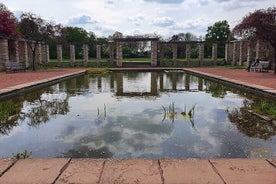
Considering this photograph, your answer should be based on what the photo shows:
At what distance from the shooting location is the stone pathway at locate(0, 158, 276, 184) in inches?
125

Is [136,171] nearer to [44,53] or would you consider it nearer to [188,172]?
[188,172]

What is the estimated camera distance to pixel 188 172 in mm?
3393

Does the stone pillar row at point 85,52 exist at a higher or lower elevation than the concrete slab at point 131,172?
higher

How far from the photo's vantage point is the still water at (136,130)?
4.70 meters

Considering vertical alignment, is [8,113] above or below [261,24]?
below

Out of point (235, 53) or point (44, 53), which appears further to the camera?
point (44, 53)

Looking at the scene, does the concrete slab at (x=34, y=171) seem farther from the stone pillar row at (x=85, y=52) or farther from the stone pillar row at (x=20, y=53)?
the stone pillar row at (x=20, y=53)

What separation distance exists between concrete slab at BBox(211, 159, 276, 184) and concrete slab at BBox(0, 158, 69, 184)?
2017 millimetres

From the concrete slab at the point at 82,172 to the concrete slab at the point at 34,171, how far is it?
0.36ft

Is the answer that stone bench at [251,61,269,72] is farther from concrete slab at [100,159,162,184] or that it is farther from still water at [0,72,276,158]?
concrete slab at [100,159,162,184]

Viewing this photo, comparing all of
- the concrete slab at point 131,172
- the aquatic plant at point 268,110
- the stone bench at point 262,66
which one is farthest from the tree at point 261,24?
the concrete slab at point 131,172

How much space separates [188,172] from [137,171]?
0.62 meters

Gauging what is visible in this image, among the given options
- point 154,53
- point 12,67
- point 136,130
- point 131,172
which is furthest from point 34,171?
point 154,53

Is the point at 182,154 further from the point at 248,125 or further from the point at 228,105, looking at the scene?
the point at 228,105
